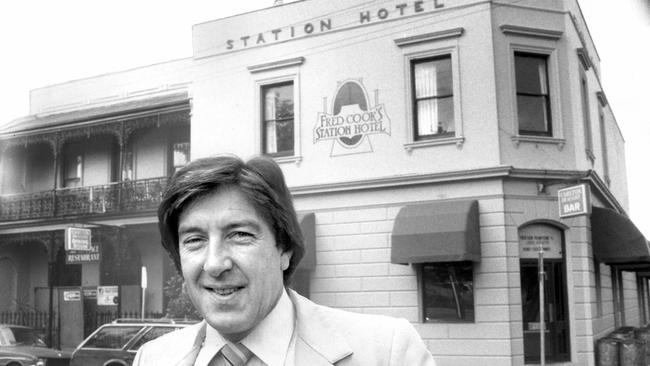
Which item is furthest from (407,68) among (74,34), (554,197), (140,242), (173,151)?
(74,34)

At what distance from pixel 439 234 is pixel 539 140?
2.10 metres

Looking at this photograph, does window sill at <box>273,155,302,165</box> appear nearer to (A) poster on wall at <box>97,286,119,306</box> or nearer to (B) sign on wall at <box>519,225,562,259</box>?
(B) sign on wall at <box>519,225,562,259</box>

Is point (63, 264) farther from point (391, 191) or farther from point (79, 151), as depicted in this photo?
point (391, 191)

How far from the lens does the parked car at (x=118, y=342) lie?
7.84 meters

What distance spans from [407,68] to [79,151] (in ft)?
20.8

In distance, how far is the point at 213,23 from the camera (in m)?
10.4

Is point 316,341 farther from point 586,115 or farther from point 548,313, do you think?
point 586,115

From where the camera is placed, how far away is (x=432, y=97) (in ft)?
33.3

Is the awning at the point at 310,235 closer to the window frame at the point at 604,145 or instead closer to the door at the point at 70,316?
the door at the point at 70,316

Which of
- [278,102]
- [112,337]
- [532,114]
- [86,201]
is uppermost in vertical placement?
[278,102]

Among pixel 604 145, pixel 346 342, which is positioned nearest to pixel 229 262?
pixel 346 342

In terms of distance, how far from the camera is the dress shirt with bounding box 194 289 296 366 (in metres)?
1.42

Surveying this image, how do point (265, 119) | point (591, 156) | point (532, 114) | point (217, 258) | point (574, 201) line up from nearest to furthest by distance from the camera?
point (217, 258) < point (574, 201) < point (532, 114) < point (591, 156) < point (265, 119)

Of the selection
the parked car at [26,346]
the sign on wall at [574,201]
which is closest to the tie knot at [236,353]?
the sign on wall at [574,201]
